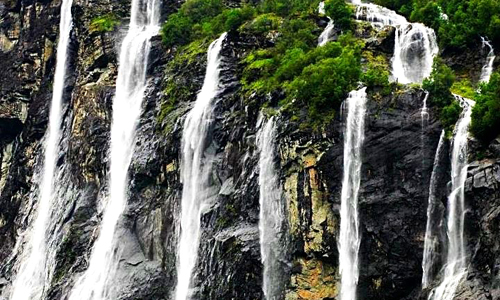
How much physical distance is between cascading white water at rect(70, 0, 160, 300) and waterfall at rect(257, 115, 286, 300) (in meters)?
11.2

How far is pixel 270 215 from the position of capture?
34.6 metres

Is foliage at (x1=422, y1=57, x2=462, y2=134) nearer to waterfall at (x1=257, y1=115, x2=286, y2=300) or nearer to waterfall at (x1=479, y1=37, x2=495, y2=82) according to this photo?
waterfall at (x1=479, y1=37, x2=495, y2=82)

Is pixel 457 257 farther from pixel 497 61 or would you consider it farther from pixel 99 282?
pixel 99 282

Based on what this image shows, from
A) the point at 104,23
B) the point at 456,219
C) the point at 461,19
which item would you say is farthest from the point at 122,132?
the point at 456,219

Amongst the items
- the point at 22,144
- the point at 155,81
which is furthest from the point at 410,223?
the point at 22,144

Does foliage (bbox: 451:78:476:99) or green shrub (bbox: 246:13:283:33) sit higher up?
green shrub (bbox: 246:13:283:33)

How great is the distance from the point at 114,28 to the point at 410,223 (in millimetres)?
33620

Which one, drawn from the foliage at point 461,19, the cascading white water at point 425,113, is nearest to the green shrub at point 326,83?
the cascading white water at point 425,113

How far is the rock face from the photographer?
3070cm

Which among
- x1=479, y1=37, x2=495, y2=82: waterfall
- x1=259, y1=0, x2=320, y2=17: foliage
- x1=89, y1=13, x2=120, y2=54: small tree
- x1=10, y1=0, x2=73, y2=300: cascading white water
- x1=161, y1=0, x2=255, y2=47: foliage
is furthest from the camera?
x1=89, y1=13, x2=120, y2=54: small tree

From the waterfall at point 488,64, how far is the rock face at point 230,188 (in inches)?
222

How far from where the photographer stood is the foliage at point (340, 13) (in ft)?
147

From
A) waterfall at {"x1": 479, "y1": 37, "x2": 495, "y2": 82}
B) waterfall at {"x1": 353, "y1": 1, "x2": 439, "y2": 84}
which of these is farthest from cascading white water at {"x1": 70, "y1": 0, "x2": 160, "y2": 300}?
waterfall at {"x1": 479, "y1": 37, "x2": 495, "y2": 82}

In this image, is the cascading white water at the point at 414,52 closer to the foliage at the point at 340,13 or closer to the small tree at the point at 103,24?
the foliage at the point at 340,13
